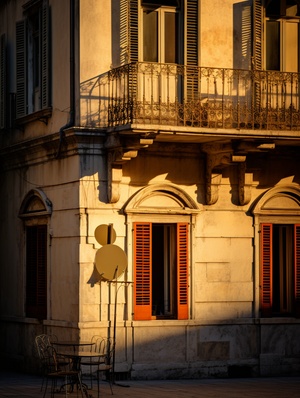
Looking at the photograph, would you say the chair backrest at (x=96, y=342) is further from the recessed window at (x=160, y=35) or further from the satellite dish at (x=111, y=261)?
the recessed window at (x=160, y=35)

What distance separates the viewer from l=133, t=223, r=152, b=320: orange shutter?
75.9 ft

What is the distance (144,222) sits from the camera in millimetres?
23312

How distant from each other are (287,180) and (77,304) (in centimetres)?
542

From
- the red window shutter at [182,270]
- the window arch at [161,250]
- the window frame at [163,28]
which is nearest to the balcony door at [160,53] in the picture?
the window frame at [163,28]

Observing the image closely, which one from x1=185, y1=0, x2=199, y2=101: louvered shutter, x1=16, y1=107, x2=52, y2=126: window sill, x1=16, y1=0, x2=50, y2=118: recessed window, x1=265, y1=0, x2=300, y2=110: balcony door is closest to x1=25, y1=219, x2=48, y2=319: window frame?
x1=16, y1=107, x2=52, y2=126: window sill

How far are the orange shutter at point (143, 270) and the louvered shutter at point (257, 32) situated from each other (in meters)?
4.16

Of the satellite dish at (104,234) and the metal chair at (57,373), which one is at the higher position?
the satellite dish at (104,234)

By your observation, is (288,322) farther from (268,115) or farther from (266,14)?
(266,14)

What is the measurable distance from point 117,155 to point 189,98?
199cm

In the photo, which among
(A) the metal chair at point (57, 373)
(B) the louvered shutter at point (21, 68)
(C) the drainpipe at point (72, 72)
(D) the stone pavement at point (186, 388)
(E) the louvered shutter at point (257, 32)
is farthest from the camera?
(B) the louvered shutter at point (21, 68)

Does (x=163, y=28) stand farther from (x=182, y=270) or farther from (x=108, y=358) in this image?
(x=108, y=358)

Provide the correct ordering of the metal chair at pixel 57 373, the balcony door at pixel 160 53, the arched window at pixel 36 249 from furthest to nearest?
the arched window at pixel 36 249 → the balcony door at pixel 160 53 → the metal chair at pixel 57 373

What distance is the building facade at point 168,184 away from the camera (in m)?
22.7

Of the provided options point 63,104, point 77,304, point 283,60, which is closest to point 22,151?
point 63,104
